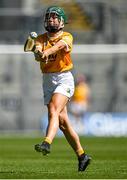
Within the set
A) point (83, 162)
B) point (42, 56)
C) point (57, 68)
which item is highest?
point (42, 56)

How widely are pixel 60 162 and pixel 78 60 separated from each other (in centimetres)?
→ 1507

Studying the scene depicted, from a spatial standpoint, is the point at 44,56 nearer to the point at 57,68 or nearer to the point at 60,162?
the point at 57,68

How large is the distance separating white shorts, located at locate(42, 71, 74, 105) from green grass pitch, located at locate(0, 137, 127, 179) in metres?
1.10

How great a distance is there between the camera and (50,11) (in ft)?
38.3

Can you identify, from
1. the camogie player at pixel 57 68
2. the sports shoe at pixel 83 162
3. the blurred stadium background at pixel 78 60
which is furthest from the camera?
the blurred stadium background at pixel 78 60

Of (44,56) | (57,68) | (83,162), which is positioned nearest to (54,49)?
(44,56)

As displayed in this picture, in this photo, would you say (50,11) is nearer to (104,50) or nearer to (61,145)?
(61,145)

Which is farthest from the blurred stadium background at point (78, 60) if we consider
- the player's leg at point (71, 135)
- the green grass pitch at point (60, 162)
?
the player's leg at point (71, 135)

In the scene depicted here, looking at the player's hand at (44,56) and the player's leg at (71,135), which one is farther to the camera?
the player's leg at (71,135)

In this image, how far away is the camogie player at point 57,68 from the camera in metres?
11.6

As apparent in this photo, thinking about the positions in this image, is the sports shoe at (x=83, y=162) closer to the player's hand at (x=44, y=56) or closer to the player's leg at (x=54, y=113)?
the player's leg at (x=54, y=113)

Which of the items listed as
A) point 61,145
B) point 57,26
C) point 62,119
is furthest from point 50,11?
point 61,145

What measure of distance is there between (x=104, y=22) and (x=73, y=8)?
124 centimetres

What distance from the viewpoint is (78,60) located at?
1157 inches
